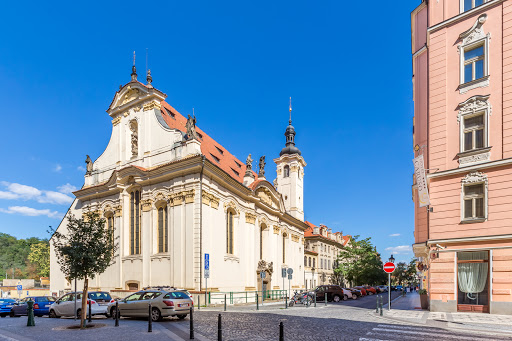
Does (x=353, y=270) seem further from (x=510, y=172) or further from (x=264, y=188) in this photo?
(x=510, y=172)

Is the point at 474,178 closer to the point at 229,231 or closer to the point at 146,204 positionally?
the point at 229,231

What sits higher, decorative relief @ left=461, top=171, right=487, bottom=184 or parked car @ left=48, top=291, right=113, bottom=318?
decorative relief @ left=461, top=171, right=487, bottom=184

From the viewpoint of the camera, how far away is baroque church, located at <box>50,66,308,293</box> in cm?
2855

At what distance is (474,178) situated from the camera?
1931 cm

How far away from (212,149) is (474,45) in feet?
80.0

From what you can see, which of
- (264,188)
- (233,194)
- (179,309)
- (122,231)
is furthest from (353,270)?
(179,309)

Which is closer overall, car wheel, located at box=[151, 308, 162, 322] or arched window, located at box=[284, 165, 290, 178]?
car wheel, located at box=[151, 308, 162, 322]

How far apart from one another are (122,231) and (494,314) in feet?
89.3

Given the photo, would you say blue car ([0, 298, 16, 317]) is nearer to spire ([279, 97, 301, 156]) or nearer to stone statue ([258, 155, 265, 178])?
stone statue ([258, 155, 265, 178])

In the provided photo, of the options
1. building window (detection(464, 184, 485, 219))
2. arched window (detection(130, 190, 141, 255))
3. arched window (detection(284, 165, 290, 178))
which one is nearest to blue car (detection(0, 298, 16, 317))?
arched window (detection(130, 190, 141, 255))

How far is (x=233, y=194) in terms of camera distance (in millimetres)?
33531

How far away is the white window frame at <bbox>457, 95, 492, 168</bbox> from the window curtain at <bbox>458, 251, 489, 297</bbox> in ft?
15.0

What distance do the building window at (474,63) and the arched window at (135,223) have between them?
25.9m

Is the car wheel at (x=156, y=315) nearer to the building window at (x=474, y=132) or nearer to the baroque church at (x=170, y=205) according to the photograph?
the baroque church at (x=170, y=205)
